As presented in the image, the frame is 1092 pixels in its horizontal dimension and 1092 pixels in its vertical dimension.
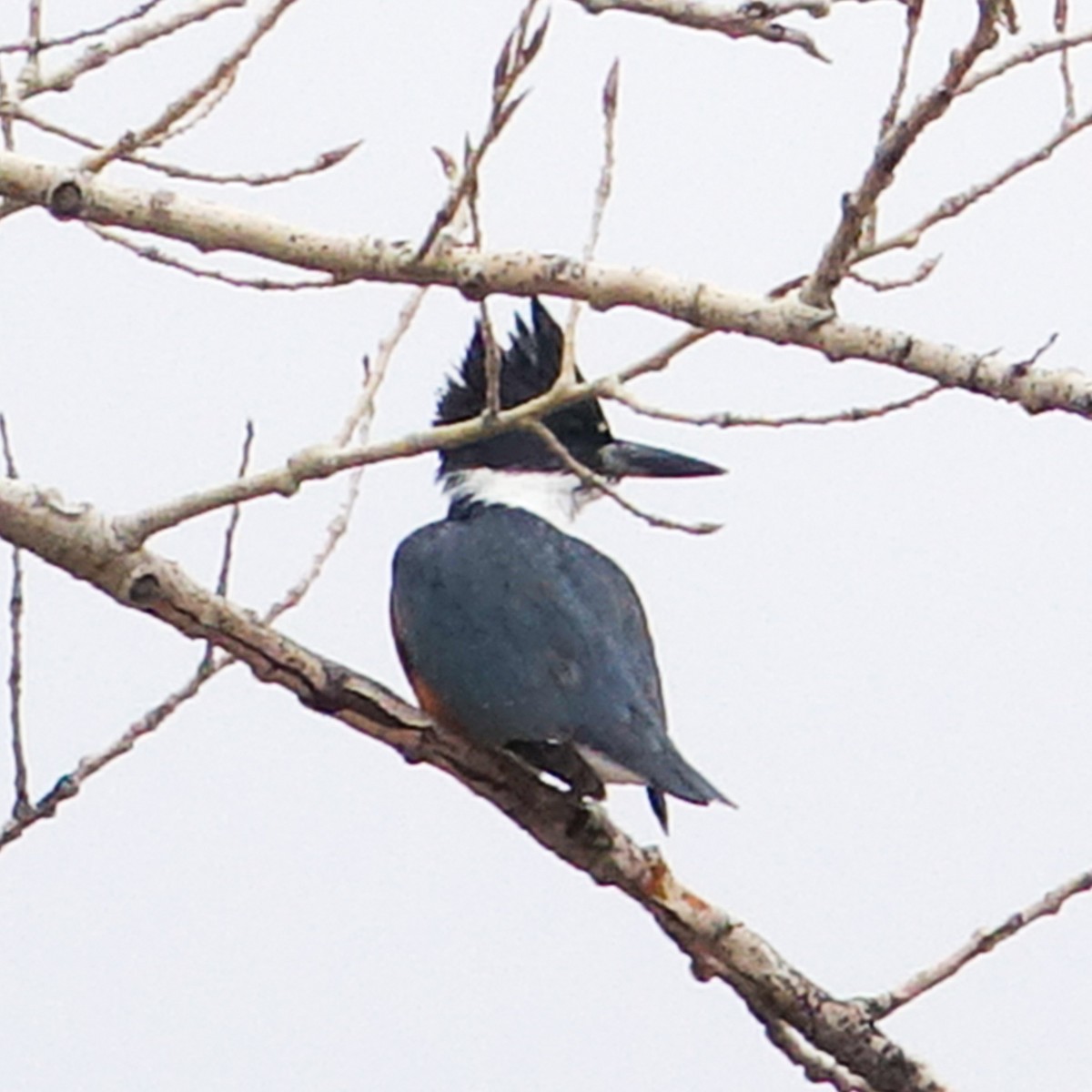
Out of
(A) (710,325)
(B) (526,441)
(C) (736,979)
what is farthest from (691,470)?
(A) (710,325)

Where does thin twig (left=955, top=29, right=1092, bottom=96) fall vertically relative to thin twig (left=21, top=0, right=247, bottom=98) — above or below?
below

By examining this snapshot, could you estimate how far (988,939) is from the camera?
2.59 m

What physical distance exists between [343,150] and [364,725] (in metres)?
0.64

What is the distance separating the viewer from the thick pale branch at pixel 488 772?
244 centimetres

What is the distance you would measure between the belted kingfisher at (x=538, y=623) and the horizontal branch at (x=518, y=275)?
0.80 m

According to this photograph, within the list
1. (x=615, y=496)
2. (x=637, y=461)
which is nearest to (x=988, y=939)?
(x=615, y=496)

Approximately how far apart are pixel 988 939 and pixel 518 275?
886 millimetres

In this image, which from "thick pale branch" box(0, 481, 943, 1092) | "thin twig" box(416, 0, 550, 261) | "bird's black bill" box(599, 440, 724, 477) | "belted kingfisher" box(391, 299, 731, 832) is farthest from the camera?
"bird's black bill" box(599, 440, 724, 477)

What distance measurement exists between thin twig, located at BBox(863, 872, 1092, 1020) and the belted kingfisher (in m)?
0.47

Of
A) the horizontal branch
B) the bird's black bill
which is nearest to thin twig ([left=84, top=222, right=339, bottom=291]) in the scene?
the horizontal branch

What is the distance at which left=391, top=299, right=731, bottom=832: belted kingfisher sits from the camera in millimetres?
3271

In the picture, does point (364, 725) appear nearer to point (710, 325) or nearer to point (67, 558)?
point (67, 558)

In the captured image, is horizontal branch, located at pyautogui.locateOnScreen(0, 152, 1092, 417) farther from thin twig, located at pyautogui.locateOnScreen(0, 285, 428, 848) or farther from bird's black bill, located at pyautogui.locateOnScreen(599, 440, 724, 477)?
bird's black bill, located at pyautogui.locateOnScreen(599, 440, 724, 477)

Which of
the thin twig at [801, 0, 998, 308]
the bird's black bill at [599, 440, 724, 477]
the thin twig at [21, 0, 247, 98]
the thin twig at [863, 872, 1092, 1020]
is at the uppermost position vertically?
the bird's black bill at [599, 440, 724, 477]
